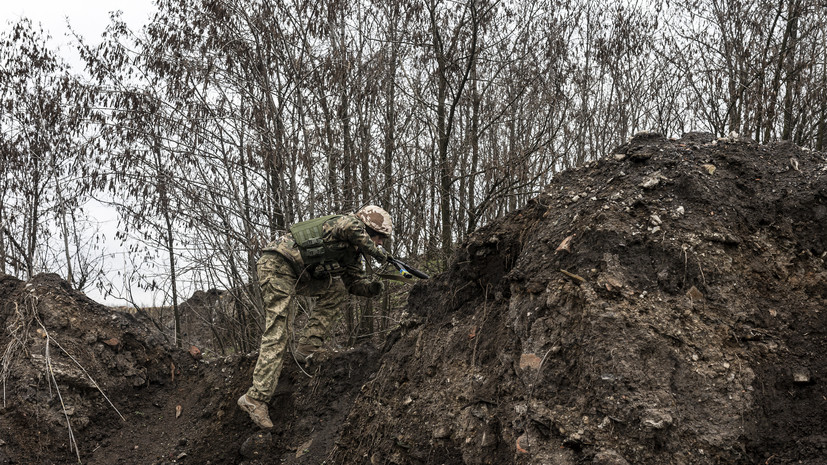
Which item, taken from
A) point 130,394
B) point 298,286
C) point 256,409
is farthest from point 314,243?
point 130,394

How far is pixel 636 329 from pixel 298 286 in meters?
3.54

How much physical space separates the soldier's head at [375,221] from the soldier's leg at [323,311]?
2.27 ft

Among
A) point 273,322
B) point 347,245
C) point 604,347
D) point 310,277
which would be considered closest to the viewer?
point 604,347

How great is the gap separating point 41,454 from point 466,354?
4.50 meters

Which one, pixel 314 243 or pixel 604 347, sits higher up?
pixel 314 243

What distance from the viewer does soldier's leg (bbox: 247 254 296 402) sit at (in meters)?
5.60

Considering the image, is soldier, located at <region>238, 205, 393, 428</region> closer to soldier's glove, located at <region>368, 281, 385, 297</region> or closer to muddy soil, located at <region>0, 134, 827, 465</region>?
soldier's glove, located at <region>368, 281, 385, 297</region>

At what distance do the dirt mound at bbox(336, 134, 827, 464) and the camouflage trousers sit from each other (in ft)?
3.28

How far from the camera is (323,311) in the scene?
6316 mm

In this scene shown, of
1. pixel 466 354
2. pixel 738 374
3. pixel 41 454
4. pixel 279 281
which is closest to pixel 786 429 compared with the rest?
pixel 738 374

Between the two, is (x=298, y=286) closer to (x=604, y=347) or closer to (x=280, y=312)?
(x=280, y=312)

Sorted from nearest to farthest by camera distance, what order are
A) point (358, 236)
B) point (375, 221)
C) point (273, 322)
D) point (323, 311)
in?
point (358, 236), point (273, 322), point (375, 221), point (323, 311)

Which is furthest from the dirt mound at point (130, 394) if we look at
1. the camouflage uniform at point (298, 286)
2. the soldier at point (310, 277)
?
the camouflage uniform at point (298, 286)

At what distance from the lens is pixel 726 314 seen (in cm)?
375
